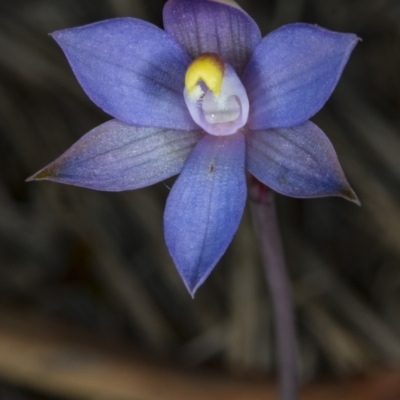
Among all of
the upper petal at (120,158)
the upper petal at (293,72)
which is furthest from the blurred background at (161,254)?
the upper petal at (293,72)

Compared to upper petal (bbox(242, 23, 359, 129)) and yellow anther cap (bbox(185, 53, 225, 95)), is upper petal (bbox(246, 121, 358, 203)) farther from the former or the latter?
A: yellow anther cap (bbox(185, 53, 225, 95))

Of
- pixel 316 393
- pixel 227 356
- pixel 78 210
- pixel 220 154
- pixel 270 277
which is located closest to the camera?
pixel 220 154

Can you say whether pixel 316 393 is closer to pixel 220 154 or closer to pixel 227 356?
pixel 227 356

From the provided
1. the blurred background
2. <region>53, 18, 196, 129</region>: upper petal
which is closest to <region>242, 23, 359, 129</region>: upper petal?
<region>53, 18, 196, 129</region>: upper petal

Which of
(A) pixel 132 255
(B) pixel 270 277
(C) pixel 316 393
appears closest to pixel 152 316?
(A) pixel 132 255

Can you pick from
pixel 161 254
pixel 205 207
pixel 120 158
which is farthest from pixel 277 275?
pixel 161 254

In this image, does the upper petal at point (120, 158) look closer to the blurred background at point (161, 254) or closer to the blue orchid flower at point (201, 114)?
the blue orchid flower at point (201, 114)

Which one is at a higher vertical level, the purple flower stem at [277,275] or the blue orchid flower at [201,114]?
the blue orchid flower at [201,114]

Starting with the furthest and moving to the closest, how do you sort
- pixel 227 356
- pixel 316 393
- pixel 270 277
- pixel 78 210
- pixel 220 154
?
pixel 78 210, pixel 227 356, pixel 316 393, pixel 270 277, pixel 220 154
